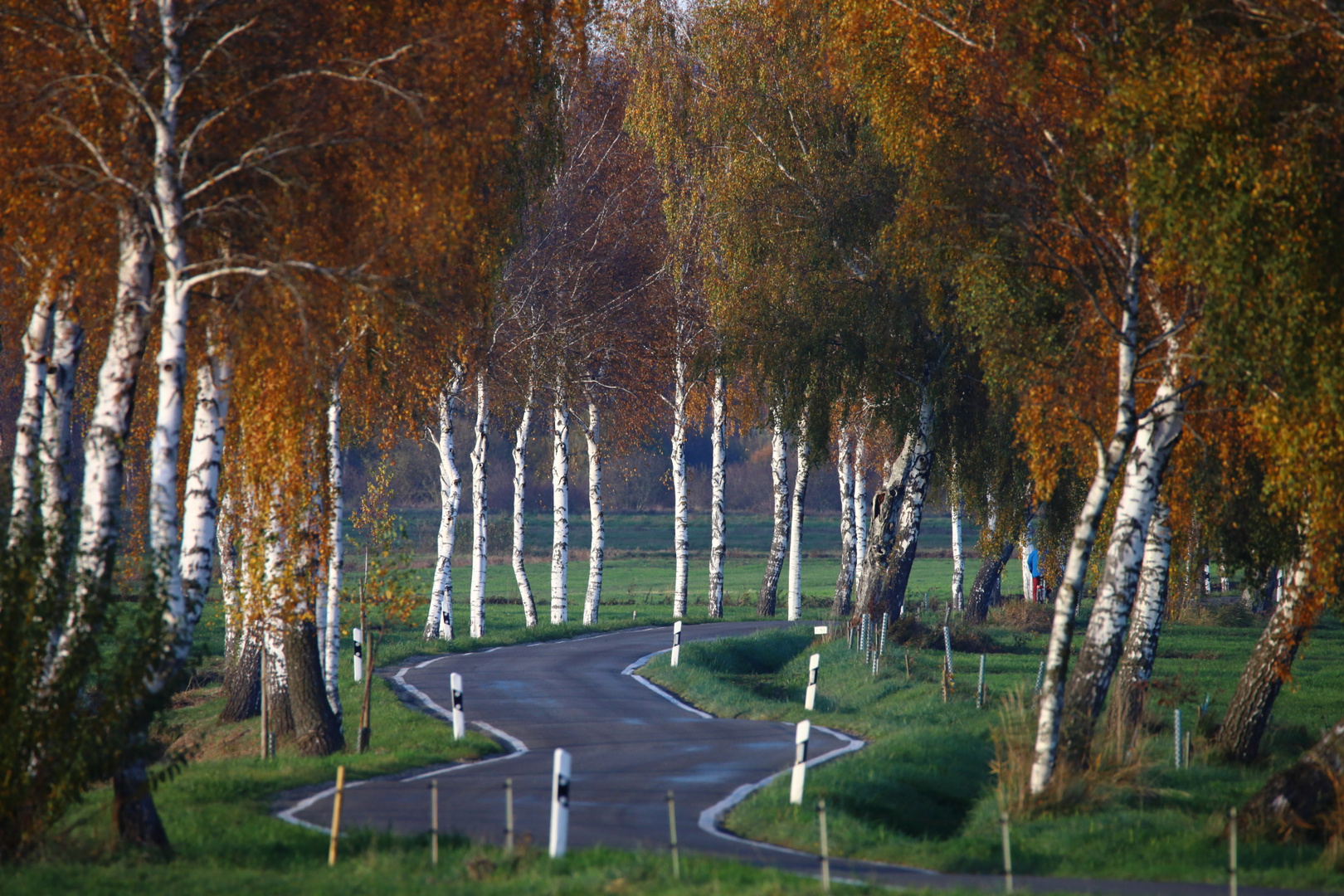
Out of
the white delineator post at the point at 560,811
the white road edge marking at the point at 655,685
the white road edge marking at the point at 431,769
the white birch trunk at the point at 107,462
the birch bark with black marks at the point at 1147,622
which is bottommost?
the white road edge marking at the point at 655,685

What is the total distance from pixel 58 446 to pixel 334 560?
6419mm

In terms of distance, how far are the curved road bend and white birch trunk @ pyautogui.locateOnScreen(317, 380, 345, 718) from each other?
2.63 metres

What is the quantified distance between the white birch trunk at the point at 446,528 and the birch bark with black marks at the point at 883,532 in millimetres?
10134

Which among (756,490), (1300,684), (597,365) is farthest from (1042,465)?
(756,490)

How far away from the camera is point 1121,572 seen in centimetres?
1459

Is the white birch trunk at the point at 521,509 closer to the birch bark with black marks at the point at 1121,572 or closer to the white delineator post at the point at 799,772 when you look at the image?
the birch bark with black marks at the point at 1121,572

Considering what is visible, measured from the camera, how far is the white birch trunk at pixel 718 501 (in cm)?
3988

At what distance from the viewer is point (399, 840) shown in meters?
11.5

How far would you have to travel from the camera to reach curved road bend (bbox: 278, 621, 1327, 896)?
11.3 m

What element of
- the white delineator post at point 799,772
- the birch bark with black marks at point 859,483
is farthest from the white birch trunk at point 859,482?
the white delineator post at point 799,772

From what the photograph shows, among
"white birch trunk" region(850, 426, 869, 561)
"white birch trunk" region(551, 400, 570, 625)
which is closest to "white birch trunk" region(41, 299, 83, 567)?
"white birch trunk" region(551, 400, 570, 625)

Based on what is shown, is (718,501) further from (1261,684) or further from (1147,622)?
(1261,684)

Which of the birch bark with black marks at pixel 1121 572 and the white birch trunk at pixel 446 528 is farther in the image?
the white birch trunk at pixel 446 528

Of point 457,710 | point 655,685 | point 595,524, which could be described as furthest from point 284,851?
point 595,524
